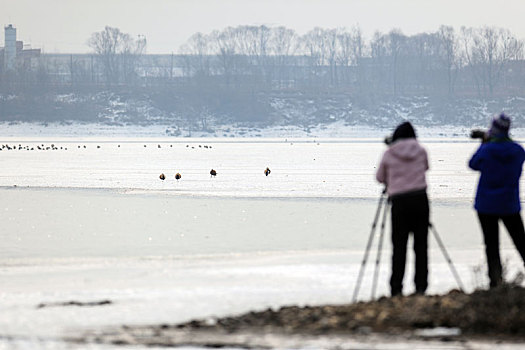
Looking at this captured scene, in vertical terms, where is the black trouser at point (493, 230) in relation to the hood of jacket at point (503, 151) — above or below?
below

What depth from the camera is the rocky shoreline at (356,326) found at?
9.13 meters

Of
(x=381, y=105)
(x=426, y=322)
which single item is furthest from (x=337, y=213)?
(x=381, y=105)

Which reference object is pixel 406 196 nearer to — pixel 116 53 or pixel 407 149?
pixel 407 149

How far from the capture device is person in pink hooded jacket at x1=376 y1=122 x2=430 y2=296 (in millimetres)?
10805

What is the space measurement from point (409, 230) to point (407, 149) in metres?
0.75

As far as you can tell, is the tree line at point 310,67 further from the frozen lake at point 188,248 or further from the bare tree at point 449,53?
the frozen lake at point 188,248

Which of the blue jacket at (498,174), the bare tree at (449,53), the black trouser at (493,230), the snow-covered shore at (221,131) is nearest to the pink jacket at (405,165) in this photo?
the blue jacket at (498,174)

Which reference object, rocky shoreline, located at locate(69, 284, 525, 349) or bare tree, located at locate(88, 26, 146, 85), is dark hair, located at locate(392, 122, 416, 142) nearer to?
rocky shoreline, located at locate(69, 284, 525, 349)

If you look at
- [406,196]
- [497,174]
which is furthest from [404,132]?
[497,174]

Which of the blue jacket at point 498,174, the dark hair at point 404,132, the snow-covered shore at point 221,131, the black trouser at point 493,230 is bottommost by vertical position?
the snow-covered shore at point 221,131

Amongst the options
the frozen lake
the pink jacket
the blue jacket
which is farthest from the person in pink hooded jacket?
the blue jacket

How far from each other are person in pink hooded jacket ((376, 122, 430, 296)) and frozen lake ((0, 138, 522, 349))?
48cm

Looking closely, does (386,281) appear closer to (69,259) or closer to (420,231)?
(420,231)

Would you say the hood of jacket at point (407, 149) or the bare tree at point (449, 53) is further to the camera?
the bare tree at point (449, 53)
